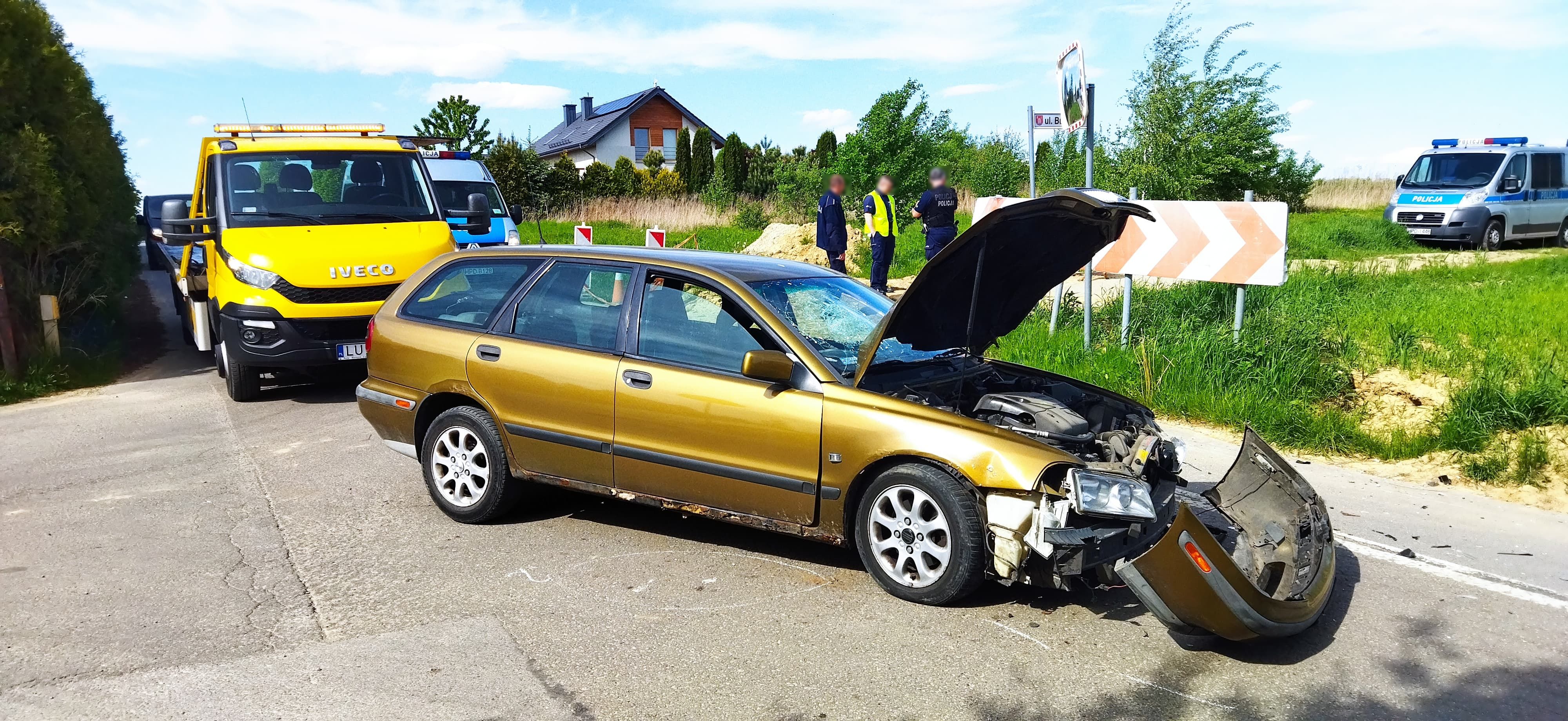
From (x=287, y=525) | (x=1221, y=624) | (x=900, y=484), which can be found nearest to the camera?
(x=1221, y=624)

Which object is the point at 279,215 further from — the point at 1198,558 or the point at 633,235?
the point at 633,235

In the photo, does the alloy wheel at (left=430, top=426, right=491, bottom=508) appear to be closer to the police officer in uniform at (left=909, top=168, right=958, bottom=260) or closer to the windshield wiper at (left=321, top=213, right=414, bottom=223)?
the windshield wiper at (left=321, top=213, right=414, bottom=223)

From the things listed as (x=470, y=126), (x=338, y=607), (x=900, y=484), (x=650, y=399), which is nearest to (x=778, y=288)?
(x=650, y=399)

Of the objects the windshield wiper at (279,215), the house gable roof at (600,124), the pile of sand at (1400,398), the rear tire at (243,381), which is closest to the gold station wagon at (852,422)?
the pile of sand at (1400,398)

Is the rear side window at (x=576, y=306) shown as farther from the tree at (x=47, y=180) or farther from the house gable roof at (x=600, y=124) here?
the house gable roof at (x=600, y=124)

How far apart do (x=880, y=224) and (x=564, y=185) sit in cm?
2478

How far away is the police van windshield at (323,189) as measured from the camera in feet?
31.8

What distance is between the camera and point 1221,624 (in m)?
3.91

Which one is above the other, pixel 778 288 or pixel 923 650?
pixel 778 288

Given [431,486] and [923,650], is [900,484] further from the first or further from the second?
[431,486]

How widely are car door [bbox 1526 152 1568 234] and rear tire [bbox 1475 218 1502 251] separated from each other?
3.14 ft

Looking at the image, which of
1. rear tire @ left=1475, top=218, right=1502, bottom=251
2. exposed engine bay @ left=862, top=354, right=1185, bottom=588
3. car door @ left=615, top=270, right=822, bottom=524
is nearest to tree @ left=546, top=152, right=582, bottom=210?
rear tire @ left=1475, top=218, right=1502, bottom=251

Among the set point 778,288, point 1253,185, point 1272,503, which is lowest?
point 1272,503

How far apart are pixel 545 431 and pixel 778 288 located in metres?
1.39
